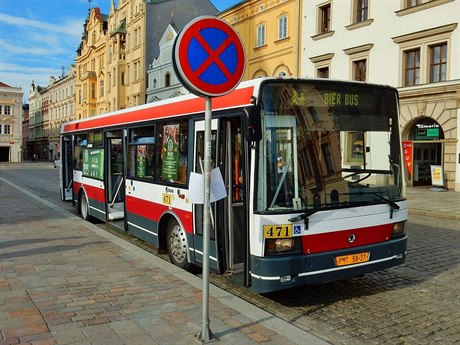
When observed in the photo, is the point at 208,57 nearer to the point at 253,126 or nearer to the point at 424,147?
the point at 253,126

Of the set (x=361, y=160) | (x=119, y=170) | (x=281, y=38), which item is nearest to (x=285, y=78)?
(x=361, y=160)

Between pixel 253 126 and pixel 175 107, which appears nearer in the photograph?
pixel 253 126

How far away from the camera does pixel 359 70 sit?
26.3 meters

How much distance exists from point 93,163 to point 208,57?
7682 millimetres

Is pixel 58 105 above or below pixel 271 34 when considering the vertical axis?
above

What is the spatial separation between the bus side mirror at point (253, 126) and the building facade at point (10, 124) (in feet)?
318

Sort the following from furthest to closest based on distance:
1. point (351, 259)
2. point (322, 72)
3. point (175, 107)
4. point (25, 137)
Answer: point (25, 137) < point (322, 72) < point (175, 107) < point (351, 259)

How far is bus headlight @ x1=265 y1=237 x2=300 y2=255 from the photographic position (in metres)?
5.01

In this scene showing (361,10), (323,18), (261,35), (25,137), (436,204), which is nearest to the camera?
(436,204)

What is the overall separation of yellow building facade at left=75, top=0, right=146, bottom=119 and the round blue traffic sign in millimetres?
49344

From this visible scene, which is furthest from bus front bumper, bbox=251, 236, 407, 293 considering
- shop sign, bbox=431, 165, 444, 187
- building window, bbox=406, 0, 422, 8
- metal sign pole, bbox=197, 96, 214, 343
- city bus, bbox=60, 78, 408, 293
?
building window, bbox=406, 0, 422, 8

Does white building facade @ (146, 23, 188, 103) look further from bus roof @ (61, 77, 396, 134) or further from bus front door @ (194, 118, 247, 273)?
bus front door @ (194, 118, 247, 273)

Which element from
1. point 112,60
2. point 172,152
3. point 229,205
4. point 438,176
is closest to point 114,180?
point 172,152

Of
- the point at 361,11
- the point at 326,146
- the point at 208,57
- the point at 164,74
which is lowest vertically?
the point at 326,146
